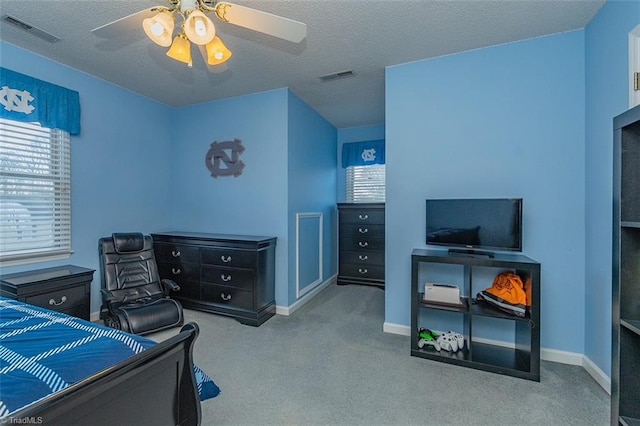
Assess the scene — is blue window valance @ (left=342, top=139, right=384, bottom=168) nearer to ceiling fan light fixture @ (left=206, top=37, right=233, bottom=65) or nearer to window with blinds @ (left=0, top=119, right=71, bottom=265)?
ceiling fan light fixture @ (left=206, top=37, right=233, bottom=65)

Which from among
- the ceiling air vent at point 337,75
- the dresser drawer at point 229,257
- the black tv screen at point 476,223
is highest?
the ceiling air vent at point 337,75

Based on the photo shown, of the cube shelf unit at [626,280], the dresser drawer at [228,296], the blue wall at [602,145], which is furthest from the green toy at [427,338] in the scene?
the dresser drawer at [228,296]

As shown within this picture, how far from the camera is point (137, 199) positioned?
11.8ft

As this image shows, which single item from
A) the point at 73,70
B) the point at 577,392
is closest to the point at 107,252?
the point at 73,70

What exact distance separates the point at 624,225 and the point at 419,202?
5.62ft

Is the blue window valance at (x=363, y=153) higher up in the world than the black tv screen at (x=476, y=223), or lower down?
higher up

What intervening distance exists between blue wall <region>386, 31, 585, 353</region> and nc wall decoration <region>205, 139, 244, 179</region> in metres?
1.94

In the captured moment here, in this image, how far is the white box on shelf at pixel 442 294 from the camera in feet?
7.73

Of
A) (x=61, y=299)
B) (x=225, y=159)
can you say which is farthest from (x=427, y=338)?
(x=61, y=299)

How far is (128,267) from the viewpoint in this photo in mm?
2881

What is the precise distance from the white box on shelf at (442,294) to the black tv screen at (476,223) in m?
0.38

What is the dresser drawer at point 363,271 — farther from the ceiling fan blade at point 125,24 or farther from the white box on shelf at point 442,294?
the ceiling fan blade at point 125,24

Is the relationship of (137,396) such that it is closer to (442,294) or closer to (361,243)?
(442,294)

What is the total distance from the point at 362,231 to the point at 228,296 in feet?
7.35
